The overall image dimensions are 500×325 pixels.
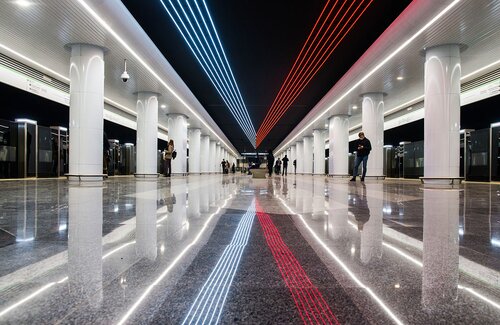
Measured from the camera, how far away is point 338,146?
30562 millimetres

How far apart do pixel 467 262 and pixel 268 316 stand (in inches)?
70.2

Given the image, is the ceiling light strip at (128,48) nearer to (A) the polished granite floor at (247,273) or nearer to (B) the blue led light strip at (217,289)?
(A) the polished granite floor at (247,273)

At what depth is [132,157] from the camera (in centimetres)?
3997

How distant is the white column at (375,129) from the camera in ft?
73.9

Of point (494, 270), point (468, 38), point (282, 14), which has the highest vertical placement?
point (282, 14)

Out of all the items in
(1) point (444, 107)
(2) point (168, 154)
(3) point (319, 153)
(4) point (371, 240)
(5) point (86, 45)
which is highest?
(5) point (86, 45)

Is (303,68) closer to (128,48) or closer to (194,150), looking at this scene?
(128,48)

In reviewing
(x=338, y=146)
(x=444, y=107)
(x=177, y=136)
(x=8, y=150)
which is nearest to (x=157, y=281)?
(x=444, y=107)

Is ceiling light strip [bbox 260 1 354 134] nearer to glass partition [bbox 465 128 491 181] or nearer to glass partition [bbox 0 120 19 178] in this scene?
glass partition [bbox 465 128 491 181]

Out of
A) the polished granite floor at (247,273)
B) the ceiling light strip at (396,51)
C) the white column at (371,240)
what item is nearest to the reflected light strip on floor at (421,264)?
the polished granite floor at (247,273)

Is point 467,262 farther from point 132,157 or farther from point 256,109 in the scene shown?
point 132,157

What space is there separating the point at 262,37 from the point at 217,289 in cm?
1636

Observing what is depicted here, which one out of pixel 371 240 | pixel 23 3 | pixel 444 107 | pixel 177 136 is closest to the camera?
pixel 371 240

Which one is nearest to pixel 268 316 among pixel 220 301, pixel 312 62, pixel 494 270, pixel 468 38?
pixel 220 301
